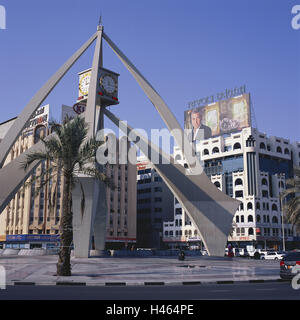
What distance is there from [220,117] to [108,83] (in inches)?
2169

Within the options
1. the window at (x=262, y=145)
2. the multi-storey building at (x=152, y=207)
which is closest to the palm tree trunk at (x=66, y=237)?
the window at (x=262, y=145)

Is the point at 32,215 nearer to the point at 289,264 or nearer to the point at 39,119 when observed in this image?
the point at 39,119

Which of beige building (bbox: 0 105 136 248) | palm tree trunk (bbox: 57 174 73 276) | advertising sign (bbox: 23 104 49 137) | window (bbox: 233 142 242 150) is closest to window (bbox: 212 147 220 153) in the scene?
window (bbox: 233 142 242 150)

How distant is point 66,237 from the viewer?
20500 mm

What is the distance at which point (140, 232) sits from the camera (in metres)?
112

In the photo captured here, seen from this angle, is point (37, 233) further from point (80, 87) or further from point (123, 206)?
point (80, 87)

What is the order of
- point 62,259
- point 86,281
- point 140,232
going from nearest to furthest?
point 86,281 → point 62,259 → point 140,232

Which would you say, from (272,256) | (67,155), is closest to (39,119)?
(272,256)

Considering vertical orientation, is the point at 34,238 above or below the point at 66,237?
below

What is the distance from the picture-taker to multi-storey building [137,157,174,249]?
108812 millimetres

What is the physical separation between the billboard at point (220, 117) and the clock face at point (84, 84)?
53.1m

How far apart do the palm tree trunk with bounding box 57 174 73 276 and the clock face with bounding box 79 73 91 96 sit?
72.8ft

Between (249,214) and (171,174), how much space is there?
4937cm
